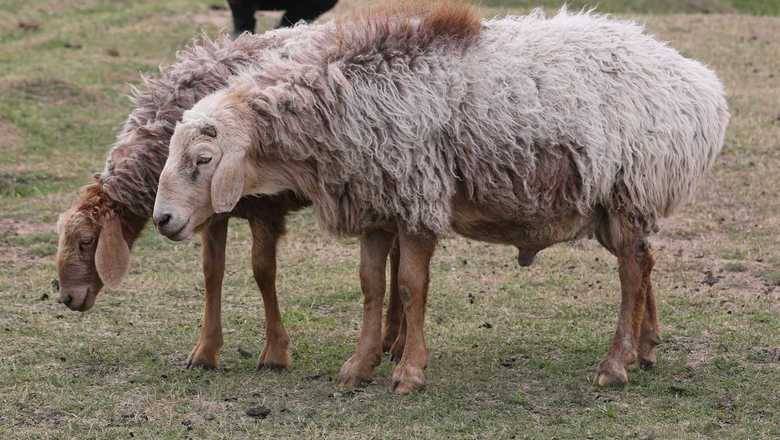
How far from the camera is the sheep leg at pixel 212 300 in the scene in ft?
25.7

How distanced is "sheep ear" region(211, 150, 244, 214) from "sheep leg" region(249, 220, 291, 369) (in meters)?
0.98

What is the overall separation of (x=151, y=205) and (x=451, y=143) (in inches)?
67.1

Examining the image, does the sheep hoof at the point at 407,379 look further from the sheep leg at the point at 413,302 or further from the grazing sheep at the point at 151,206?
the grazing sheep at the point at 151,206

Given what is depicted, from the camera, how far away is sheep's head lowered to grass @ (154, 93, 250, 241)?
6711mm

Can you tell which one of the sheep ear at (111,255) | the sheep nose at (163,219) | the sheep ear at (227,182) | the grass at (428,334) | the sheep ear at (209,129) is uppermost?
the sheep ear at (209,129)

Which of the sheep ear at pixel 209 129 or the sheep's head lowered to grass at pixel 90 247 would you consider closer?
the sheep ear at pixel 209 129

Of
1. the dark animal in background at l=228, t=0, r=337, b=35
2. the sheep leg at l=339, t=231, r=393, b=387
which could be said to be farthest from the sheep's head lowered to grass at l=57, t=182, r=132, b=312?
the dark animal in background at l=228, t=0, r=337, b=35

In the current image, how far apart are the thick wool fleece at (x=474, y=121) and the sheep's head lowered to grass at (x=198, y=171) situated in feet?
0.36

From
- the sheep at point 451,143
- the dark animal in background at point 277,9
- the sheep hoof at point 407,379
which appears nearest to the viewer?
the sheep at point 451,143

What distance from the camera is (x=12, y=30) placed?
65.5ft

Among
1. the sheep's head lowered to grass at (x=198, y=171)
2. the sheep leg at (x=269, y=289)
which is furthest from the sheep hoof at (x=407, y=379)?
the sheep's head lowered to grass at (x=198, y=171)

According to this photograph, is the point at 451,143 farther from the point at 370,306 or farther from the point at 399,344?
the point at 399,344

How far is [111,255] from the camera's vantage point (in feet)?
24.2

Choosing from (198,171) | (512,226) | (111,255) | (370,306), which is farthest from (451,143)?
(111,255)
